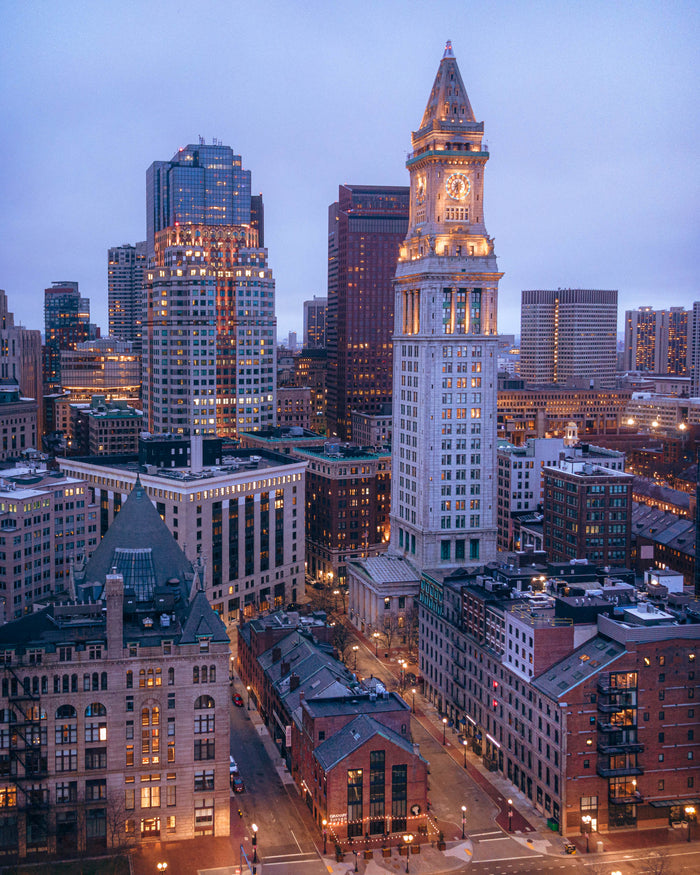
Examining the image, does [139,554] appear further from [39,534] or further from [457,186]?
[457,186]

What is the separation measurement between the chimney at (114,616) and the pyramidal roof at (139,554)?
15820 millimetres

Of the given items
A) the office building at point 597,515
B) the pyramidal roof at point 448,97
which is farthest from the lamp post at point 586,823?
the pyramidal roof at point 448,97

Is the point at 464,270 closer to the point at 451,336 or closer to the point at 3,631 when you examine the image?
the point at 451,336

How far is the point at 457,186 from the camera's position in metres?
169

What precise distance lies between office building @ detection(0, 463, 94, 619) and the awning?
91.0m

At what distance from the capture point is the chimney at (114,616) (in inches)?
3846

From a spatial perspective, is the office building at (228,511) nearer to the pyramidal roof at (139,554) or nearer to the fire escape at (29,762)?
the pyramidal roof at (139,554)

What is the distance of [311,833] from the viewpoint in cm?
10088

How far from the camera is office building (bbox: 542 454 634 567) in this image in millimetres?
181500

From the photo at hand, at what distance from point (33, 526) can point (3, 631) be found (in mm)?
59026

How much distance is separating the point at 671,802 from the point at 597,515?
276 feet

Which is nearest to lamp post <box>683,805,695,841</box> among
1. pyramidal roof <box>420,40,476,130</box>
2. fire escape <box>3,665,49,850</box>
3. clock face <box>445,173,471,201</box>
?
fire escape <box>3,665,49,850</box>

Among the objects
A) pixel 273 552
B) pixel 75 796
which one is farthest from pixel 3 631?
pixel 273 552

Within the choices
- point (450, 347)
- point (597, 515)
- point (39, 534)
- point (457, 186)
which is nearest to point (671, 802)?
point (450, 347)
